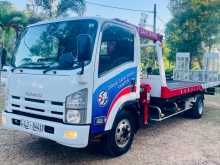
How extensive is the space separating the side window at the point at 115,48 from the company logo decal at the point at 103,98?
0.33 m

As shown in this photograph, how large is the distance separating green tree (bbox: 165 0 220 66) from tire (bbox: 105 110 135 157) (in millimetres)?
18050

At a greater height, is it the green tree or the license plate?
the green tree

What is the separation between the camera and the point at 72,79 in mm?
3848

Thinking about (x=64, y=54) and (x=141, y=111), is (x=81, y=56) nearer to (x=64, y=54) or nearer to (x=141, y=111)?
(x=64, y=54)

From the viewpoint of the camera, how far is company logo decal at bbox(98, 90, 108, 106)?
413 centimetres

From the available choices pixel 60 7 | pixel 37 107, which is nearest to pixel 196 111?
pixel 37 107

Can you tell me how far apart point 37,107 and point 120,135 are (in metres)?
1.57

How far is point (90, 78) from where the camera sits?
3930 mm

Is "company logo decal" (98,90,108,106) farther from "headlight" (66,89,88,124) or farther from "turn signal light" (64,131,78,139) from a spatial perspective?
"turn signal light" (64,131,78,139)

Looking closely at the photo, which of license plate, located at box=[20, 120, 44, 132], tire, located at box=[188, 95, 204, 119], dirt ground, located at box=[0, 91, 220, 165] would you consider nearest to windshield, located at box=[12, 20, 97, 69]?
license plate, located at box=[20, 120, 44, 132]

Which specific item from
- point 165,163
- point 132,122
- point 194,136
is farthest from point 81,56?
point 194,136

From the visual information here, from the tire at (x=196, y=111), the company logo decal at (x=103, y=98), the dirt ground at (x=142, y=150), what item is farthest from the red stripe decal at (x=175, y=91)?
the company logo decal at (x=103, y=98)

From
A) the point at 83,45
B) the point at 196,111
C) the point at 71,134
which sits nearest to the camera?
the point at 83,45

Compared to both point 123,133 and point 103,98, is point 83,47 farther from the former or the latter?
point 123,133
